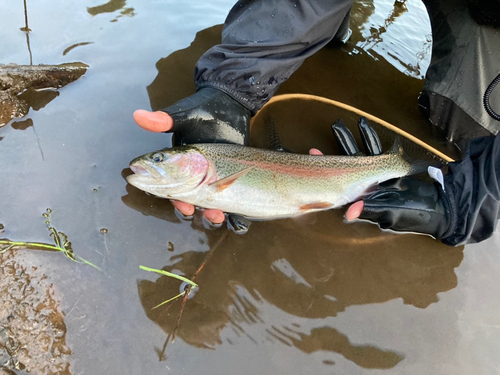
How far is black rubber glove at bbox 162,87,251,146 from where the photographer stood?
7.66 ft

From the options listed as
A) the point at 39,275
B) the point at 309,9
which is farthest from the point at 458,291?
the point at 39,275

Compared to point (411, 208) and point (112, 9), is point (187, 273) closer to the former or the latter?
point (411, 208)

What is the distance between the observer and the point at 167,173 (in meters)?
2.28

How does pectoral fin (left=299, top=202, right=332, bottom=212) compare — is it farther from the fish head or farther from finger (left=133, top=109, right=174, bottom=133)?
finger (left=133, top=109, right=174, bottom=133)

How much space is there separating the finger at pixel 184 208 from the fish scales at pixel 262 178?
0.07 meters

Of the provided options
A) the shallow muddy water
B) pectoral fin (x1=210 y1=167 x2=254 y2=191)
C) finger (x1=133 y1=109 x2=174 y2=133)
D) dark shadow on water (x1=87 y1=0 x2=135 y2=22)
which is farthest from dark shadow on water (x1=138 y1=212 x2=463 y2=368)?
dark shadow on water (x1=87 y1=0 x2=135 y2=22)

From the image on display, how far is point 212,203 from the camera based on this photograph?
2.35 meters

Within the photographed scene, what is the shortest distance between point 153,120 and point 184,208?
0.68 meters

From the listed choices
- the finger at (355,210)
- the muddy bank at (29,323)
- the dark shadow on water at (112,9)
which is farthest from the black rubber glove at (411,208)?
the dark shadow on water at (112,9)

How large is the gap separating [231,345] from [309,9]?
8.70 feet

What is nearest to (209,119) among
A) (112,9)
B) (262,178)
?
(262,178)

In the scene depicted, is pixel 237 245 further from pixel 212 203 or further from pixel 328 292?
pixel 328 292

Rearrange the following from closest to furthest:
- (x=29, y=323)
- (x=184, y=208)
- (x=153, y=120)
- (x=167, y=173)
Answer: (x=29, y=323) → (x=153, y=120) → (x=167, y=173) → (x=184, y=208)

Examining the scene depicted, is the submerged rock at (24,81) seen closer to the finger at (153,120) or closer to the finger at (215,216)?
the finger at (153,120)
